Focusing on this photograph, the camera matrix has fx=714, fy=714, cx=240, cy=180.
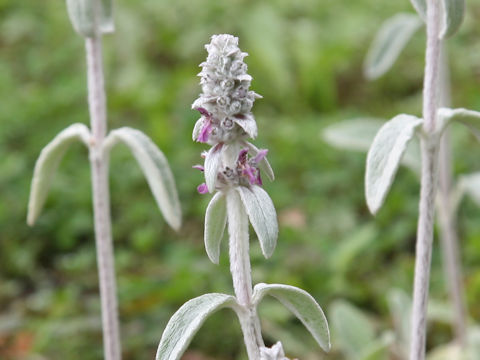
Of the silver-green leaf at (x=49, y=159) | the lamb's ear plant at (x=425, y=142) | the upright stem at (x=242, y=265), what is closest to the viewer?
the upright stem at (x=242, y=265)

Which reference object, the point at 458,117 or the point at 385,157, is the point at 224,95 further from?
the point at 458,117

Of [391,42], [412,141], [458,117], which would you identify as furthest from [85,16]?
[412,141]

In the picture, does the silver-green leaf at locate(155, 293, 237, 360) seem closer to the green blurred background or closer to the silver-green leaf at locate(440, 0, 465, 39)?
the silver-green leaf at locate(440, 0, 465, 39)

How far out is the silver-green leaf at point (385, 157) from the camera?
132cm

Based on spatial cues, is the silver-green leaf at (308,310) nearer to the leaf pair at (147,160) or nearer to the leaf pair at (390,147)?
the leaf pair at (390,147)

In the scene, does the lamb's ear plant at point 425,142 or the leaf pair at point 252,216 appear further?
the lamb's ear plant at point 425,142

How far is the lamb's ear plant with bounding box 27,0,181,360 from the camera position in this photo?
1624mm

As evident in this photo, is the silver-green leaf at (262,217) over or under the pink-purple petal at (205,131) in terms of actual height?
under

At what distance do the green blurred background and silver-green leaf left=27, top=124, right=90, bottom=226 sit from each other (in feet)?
3.04

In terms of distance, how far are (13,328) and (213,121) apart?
73.1 inches

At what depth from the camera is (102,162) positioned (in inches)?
67.5

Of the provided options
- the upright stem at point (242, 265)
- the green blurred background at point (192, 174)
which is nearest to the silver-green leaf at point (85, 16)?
the upright stem at point (242, 265)

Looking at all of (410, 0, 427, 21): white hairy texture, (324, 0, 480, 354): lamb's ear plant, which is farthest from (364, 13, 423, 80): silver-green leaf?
(410, 0, 427, 21): white hairy texture

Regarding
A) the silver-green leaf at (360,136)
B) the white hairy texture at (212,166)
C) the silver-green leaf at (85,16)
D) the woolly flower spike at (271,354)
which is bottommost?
the woolly flower spike at (271,354)
